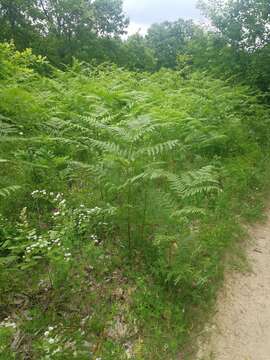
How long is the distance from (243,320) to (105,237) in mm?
1803

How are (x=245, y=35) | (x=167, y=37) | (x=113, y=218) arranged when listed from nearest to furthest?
1. (x=113, y=218)
2. (x=245, y=35)
3. (x=167, y=37)

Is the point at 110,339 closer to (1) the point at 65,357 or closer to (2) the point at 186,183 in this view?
(1) the point at 65,357

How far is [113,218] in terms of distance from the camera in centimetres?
421

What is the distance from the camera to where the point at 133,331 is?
3.22 metres

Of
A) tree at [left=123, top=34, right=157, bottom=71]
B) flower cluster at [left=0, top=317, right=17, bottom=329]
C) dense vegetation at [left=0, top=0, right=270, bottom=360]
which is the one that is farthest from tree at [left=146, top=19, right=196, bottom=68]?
flower cluster at [left=0, top=317, right=17, bottom=329]

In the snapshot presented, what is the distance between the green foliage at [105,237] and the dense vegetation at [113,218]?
0.05 ft

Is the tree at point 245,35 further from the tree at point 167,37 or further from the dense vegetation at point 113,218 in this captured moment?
the tree at point 167,37

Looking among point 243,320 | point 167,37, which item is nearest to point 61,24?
point 167,37

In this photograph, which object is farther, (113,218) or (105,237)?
(113,218)

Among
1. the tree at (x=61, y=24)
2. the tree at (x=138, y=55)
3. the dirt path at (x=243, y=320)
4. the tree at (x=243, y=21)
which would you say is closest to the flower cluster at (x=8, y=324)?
the dirt path at (x=243, y=320)

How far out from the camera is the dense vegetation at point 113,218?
312cm

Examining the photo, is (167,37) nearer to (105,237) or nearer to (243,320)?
(105,237)

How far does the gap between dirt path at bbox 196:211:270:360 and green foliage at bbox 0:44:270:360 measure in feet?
0.67

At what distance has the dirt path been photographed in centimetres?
329
